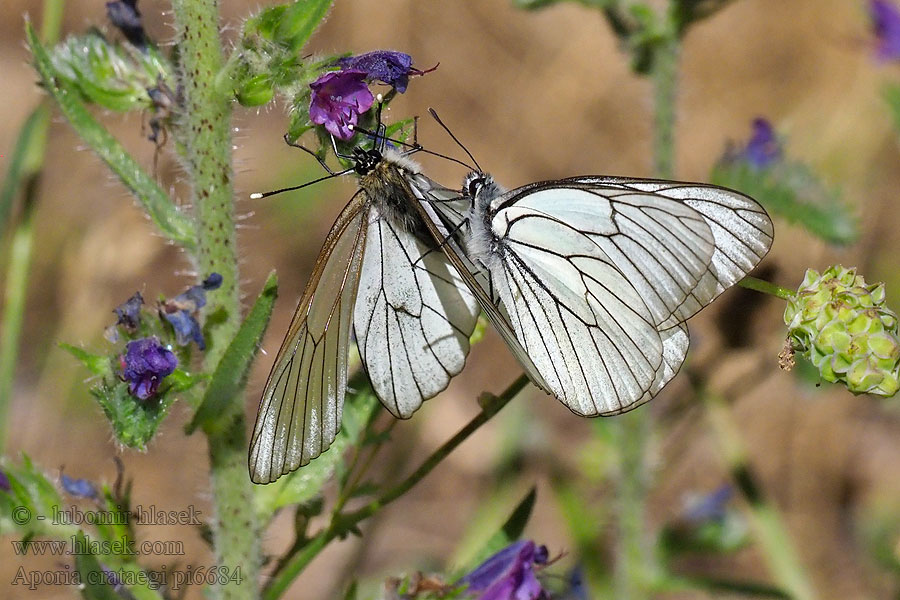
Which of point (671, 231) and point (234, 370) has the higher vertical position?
point (671, 231)

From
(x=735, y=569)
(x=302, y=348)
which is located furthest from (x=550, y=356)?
(x=735, y=569)

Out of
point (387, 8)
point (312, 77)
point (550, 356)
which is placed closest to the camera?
point (312, 77)

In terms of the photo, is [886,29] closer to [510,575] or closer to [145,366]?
[510,575]

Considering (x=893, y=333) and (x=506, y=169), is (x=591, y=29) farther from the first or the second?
(x=893, y=333)

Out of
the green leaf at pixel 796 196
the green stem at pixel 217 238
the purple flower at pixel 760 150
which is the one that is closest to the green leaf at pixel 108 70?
the green stem at pixel 217 238

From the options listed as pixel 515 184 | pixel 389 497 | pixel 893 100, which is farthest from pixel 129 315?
pixel 515 184

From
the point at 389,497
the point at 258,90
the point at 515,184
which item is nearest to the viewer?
the point at 258,90
